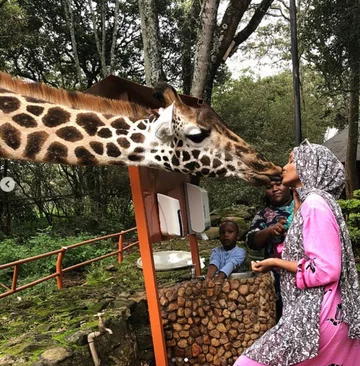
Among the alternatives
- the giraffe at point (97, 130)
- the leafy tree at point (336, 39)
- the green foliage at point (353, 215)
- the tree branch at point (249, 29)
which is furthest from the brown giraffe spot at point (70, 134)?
the leafy tree at point (336, 39)

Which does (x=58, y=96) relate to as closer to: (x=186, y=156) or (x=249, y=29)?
(x=186, y=156)

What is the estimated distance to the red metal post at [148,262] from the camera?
3.60 metres

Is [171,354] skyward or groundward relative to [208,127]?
groundward

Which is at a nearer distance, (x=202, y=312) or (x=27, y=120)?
(x=27, y=120)

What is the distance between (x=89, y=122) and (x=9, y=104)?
22.9 inches

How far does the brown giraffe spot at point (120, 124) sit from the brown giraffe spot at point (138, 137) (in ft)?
0.28

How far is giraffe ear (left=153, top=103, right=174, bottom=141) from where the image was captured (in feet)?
10.2

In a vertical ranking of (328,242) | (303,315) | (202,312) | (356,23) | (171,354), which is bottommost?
(171,354)

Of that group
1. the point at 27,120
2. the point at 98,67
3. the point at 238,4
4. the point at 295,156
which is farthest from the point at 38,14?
the point at 295,156

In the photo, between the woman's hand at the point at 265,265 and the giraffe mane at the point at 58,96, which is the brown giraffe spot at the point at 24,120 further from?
the woman's hand at the point at 265,265

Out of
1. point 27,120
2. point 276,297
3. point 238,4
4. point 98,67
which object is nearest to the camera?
point 27,120

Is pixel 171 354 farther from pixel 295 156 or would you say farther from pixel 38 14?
pixel 38 14

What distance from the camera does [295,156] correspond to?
2.45m

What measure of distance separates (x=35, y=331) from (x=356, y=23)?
821 cm
